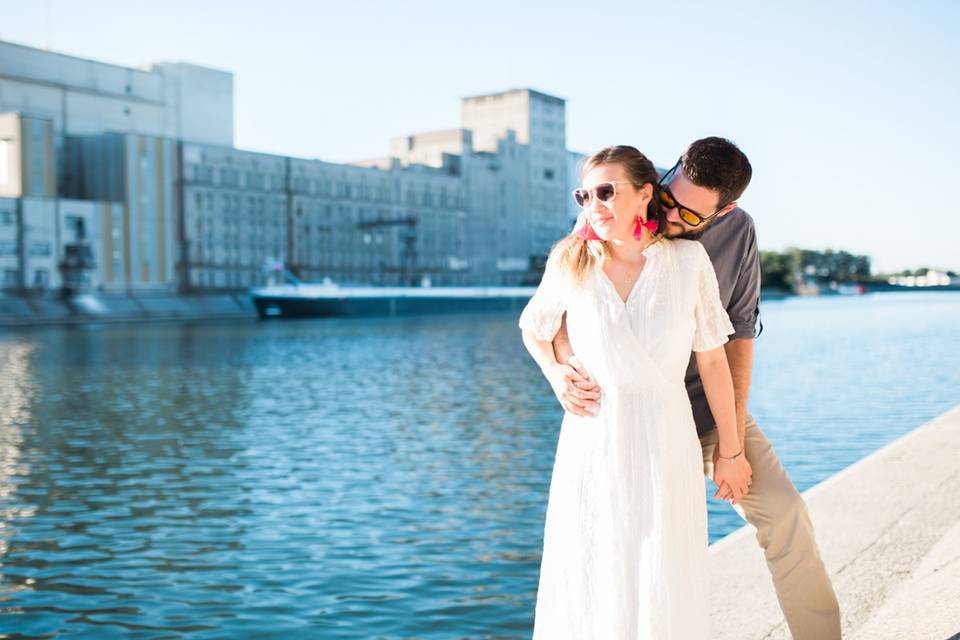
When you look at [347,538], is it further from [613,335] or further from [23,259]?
[23,259]

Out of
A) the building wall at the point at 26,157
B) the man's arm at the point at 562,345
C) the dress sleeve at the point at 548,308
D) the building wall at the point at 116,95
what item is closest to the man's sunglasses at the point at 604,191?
the dress sleeve at the point at 548,308

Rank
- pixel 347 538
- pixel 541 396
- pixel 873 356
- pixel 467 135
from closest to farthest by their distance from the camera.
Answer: pixel 347 538 → pixel 541 396 → pixel 873 356 → pixel 467 135

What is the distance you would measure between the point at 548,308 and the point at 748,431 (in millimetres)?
825

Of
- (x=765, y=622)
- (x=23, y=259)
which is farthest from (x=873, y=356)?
(x=23, y=259)

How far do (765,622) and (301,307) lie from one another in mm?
62066

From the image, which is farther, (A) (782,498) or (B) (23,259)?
(B) (23,259)

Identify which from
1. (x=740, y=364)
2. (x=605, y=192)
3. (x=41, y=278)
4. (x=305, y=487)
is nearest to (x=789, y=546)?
(x=740, y=364)

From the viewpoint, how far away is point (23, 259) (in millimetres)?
57719

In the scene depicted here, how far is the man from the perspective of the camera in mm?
2758

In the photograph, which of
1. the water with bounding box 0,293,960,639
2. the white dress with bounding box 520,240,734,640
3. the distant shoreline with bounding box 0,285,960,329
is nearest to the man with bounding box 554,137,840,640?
the white dress with bounding box 520,240,734,640

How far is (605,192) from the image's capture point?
256 cm

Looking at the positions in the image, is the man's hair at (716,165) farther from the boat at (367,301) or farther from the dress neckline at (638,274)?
the boat at (367,301)

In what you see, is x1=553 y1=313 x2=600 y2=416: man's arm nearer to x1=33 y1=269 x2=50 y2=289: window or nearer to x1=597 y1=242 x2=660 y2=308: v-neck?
x1=597 y1=242 x2=660 y2=308: v-neck

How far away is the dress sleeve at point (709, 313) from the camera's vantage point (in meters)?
2.62
